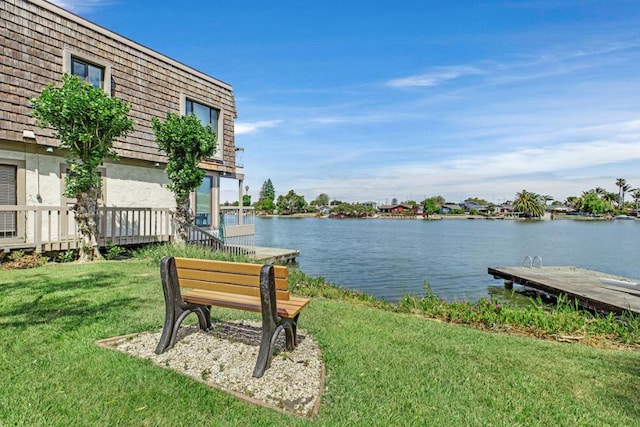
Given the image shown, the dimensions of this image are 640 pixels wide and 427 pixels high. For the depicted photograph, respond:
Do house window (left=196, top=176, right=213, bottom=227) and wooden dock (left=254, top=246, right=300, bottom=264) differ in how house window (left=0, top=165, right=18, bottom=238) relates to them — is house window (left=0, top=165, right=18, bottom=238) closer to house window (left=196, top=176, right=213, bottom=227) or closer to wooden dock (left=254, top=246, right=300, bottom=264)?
house window (left=196, top=176, right=213, bottom=227)

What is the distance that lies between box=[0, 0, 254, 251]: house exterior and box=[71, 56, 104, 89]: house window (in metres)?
0.03

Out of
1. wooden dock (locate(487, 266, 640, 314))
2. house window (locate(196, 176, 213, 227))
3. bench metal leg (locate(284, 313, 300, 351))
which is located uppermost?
house window (locate(196, 176, 213, 227))

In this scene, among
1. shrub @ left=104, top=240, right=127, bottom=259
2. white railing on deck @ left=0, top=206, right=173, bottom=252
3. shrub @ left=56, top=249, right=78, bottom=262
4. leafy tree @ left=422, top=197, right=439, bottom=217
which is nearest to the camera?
white railing on deck @ left=0, top=206, right=173, bottom=252

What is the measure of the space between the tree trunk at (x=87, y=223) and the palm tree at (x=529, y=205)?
114547mm

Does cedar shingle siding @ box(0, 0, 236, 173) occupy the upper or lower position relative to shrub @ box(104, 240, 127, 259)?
upper

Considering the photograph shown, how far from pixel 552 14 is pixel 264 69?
522 inches

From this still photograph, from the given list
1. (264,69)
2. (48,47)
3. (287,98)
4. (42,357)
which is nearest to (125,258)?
(48,47)

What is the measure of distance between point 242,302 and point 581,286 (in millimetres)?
11832

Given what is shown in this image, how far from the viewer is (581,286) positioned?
11562 millimetres

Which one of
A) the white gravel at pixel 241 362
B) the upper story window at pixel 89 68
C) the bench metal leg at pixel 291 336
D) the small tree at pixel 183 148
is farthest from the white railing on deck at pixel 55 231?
the bench metal leg at pixel 291 336

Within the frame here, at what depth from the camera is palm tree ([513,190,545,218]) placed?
342 feet

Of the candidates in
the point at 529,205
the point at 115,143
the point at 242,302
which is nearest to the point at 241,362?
the point at 242,302

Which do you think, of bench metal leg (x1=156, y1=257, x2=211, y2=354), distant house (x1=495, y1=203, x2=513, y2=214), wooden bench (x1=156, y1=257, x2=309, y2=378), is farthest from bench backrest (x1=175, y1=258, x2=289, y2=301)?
distant house (x1=495, y1=203, x2=513, y2=214)

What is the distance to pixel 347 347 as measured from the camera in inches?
180
